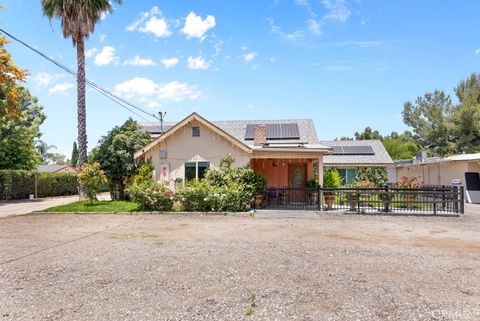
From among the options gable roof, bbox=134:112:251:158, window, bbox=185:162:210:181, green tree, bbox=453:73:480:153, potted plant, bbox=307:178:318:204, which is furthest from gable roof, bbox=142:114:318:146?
green tree, bbox=453:73:480:153

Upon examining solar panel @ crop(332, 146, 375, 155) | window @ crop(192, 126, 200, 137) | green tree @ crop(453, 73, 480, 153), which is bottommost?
solar panel @ crop(332, 146, 375, 155)

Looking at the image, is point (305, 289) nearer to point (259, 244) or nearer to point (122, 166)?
point (259, 244)

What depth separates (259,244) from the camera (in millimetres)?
8656

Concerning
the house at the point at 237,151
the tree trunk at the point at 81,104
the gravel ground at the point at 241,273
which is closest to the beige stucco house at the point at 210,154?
the house at the point at 237,151

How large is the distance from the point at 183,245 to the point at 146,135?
15.4 meters

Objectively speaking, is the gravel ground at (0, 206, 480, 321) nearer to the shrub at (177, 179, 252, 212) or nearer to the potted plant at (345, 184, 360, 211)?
the shrub at (177, 179, 252, 212)

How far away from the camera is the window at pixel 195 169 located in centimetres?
1830

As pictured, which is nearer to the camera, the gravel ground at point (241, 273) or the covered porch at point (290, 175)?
the gravel ground at point (241, 273)

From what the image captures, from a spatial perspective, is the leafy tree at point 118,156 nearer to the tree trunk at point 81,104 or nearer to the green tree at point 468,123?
the tree trunk at point 81,104

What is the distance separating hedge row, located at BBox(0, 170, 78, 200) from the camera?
2536 centimetres

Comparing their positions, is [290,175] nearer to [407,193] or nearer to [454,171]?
[407,193]

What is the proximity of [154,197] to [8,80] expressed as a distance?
10735 mm

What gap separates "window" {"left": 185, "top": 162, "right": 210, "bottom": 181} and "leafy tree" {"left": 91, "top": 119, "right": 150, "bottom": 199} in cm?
440

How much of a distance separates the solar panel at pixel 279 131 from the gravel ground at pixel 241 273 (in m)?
11.6
